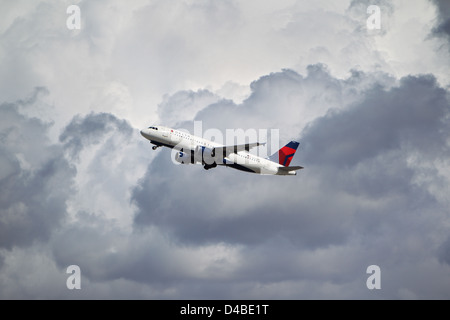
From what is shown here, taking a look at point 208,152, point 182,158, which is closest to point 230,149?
point 208,152

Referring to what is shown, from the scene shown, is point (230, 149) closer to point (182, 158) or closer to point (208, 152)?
point (208, 152)

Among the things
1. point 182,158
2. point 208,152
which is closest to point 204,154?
point 208,152

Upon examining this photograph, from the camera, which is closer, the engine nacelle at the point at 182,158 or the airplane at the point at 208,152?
the airplane at the point at 208,152

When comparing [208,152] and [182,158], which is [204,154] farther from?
[182,158]

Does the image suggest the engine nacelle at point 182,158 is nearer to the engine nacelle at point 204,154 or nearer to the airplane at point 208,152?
the airplane at point 208,152

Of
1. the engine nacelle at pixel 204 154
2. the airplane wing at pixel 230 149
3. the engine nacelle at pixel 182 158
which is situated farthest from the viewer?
the engine nacelle at pixel 182 158

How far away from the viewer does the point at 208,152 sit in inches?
4286

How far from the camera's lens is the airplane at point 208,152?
347 feet

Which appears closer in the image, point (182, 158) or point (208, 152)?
point (208, 152)

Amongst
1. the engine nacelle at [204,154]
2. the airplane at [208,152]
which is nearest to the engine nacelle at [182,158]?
the airplane at [208,152]
